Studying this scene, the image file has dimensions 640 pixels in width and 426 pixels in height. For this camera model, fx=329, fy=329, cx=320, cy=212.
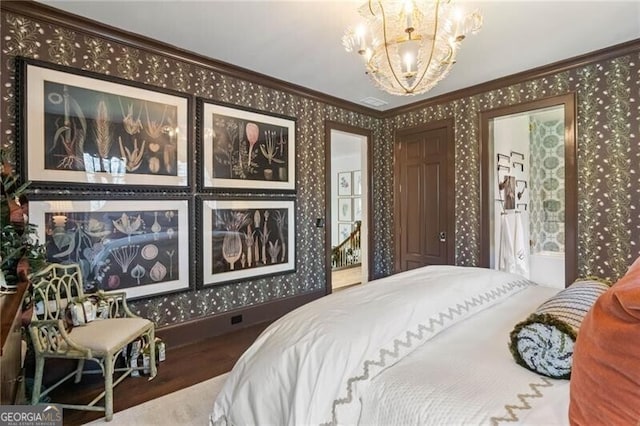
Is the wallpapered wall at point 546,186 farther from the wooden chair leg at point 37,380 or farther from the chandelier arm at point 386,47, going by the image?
the wooden chair leg at point 37,380

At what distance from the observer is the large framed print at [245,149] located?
10.5 ft

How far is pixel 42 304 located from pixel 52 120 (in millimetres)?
1293

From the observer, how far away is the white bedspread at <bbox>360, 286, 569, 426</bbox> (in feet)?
3.06

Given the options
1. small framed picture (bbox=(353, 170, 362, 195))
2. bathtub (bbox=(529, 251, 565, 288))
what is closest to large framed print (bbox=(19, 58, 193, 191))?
bathtub (bbox=(529, 251, 565, 288))

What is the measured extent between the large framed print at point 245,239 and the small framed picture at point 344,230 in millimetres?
4956

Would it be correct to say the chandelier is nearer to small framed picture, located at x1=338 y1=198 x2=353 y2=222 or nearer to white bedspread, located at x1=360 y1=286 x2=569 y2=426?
white bedspread, located at x1=360 y1=286 x2=569 y2=426

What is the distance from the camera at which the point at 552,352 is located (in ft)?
3.67

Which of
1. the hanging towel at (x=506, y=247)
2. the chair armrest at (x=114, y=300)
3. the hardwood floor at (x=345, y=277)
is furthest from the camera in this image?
the hardwood floor at (x=345, y=277)

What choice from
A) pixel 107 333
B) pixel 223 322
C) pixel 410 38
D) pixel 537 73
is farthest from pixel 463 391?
pixel 537 73

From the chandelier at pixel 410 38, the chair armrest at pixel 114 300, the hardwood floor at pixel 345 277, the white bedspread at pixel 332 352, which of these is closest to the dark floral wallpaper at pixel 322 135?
the chair armrest at pixel 114 300

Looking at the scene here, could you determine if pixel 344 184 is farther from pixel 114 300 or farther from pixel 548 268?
pixel 114 300

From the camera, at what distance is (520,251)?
4.51 m

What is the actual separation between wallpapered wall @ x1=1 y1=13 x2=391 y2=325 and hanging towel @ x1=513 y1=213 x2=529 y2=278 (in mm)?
1674

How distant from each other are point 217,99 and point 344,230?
6076mm
